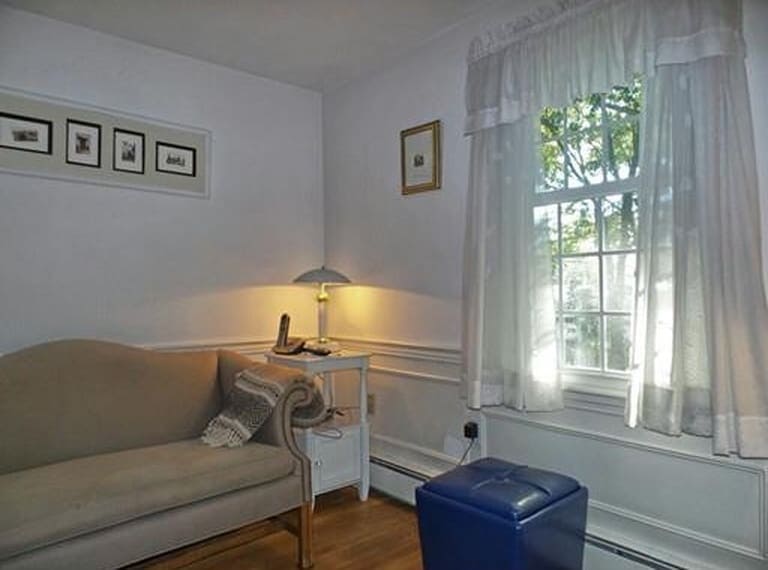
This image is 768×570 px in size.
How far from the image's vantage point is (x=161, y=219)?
288 centimetres

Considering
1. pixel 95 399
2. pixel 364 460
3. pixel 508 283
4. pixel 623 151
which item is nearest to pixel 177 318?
pixel 95 399

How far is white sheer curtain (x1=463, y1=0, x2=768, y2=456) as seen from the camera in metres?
1.58

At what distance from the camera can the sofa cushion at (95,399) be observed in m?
2.12

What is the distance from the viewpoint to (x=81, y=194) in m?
2.63

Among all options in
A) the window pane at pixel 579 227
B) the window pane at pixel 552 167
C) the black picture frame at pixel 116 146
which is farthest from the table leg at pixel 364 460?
the black picture frame at pixel 116 146

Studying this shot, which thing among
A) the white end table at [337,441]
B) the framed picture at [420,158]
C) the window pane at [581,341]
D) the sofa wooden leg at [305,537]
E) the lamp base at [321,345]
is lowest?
the sofa wooden leg at [305,537]

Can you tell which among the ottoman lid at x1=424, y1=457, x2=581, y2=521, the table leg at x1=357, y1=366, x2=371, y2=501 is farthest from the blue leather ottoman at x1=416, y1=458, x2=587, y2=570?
the table leg at x1=357, y1=366, x2=371, y2=501

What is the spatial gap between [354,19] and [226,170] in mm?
1146

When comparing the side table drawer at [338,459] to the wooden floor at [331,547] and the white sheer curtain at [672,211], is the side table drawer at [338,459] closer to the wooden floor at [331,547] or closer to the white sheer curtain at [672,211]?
the wooden floor at [331,547]

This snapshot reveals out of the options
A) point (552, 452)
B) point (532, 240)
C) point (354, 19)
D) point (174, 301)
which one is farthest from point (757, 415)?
point (174, 301)

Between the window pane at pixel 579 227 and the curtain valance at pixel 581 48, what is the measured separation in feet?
1.38

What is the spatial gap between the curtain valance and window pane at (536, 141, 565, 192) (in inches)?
7.5

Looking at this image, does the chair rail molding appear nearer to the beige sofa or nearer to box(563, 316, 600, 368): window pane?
box(563, 316, 600, 368): window pane

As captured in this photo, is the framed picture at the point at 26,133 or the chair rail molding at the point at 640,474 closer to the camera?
the chair rail molding at the point at 640,474
